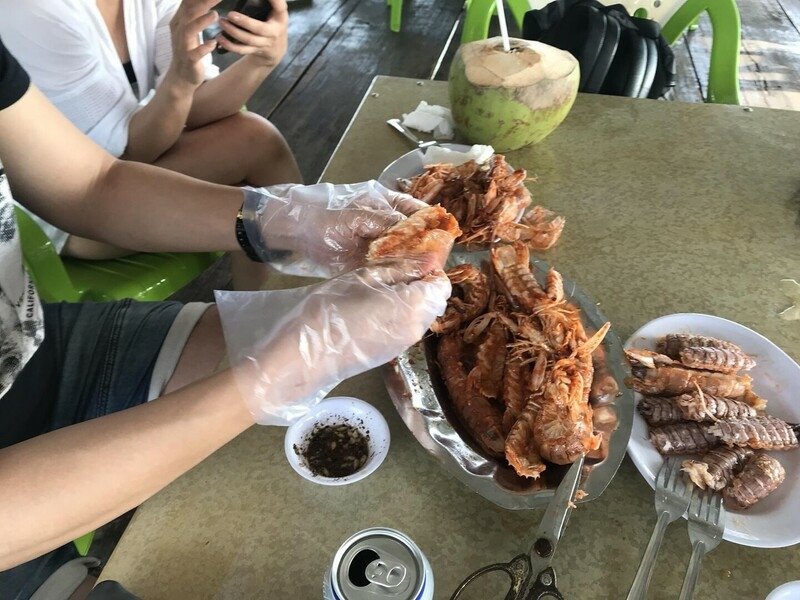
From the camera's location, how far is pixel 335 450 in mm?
811

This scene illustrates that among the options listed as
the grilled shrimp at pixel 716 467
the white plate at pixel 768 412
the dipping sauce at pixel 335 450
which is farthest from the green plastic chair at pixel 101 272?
the grilled shrimp at pixel 716 467

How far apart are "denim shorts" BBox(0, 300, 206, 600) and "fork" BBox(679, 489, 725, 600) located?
850mm

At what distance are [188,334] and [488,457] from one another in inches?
23.2

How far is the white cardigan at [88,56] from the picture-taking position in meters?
1.28

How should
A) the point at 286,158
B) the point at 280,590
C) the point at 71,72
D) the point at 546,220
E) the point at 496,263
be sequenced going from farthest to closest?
1. the point at 286,158
2. the point at 71,72
3. the point at 546,220
4. the point at 496,263
5. the point at 280,590

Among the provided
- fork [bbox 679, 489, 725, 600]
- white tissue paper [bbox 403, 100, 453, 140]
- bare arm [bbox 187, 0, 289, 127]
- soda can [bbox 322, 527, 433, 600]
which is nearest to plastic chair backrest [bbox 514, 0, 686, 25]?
white tissue paper [bbox 403, 100, 453, 140]

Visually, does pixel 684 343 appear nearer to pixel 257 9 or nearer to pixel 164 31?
pixel 257 9

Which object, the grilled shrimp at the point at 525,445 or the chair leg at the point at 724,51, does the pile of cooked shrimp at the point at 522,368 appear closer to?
the grilled shrimp at the point at 525,445

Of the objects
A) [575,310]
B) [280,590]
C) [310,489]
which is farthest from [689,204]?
[280,590]

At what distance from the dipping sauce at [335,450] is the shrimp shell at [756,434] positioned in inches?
20.1

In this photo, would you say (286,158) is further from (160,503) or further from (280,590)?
(280,590)

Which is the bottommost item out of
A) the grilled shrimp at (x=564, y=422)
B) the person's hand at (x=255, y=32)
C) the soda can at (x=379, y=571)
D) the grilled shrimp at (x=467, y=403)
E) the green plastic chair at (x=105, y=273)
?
the green plastic chair at (x=105, y=273)

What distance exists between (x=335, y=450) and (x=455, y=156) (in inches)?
30.4

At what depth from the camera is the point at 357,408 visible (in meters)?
0.84
